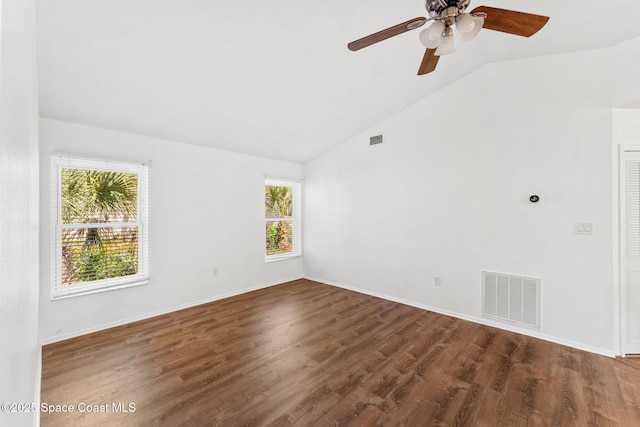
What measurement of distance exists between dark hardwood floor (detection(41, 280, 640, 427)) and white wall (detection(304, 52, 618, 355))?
0.57 m

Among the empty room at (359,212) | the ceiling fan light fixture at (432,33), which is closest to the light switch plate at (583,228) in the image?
the empty room at (359,212)

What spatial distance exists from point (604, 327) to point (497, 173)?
186 cm

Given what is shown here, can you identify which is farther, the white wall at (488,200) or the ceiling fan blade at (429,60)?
the white wall at (488,200)

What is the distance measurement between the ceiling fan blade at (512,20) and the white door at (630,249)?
2017 millimetres

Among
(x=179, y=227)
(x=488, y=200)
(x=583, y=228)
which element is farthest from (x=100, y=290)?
(x=583, y=228)

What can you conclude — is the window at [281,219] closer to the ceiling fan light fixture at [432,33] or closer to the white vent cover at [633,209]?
the ceiling fan light fixture at [432,33]

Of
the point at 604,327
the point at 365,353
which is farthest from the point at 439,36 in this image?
the point at 604,327

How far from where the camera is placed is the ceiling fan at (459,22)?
1.54m

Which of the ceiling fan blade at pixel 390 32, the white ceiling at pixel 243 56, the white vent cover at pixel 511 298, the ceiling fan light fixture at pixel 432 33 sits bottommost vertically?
the white vent cover at pixel 511 298

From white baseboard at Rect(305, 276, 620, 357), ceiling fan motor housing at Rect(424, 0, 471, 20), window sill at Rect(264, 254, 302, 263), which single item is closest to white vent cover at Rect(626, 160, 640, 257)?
white baseboard at Rect(305, 276, 620, 357)

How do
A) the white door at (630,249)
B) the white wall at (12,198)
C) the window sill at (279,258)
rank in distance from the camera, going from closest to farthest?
the white wall at (12,198) → the white door at (630,249) → the window sill at (279,258)

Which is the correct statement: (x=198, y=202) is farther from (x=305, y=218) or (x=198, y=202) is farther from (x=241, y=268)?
(x=305, y=218)

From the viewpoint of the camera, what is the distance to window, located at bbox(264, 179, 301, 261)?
501 cm

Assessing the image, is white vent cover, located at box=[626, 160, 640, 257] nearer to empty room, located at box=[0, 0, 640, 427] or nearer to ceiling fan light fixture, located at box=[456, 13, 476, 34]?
empty room, located at box=[0, 0, 640, 427]
